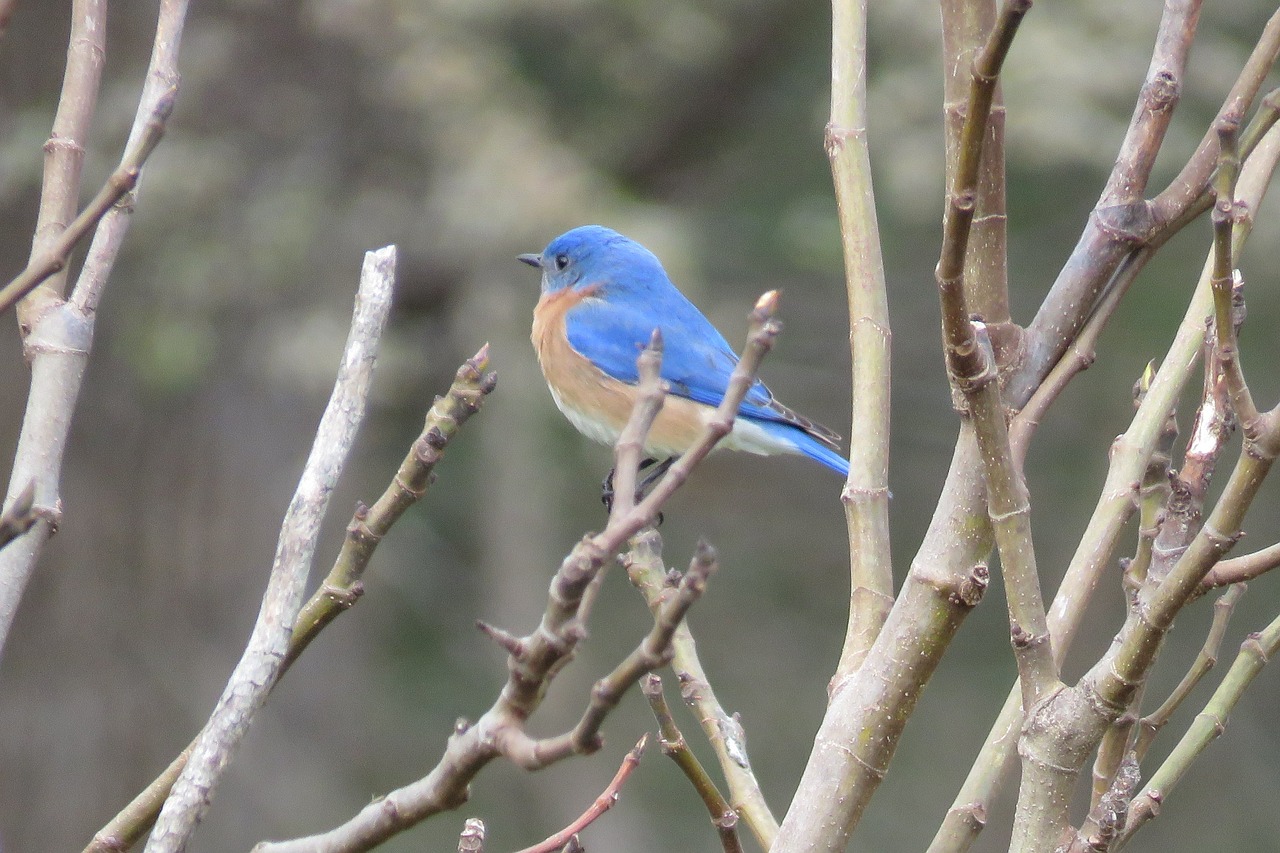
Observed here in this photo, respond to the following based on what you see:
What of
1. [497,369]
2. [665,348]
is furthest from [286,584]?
[497,369]

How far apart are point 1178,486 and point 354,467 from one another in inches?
254

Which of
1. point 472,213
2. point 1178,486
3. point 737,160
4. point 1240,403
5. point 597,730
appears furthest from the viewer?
point 737,160

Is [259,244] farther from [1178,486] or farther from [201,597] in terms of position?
[1178,486]

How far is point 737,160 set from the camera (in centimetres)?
819

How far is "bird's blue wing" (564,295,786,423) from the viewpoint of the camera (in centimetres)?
411

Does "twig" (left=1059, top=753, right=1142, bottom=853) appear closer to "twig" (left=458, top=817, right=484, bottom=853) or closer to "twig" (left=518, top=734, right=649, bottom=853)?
"twig" (left=518, top=734, right=649, bottom=853)

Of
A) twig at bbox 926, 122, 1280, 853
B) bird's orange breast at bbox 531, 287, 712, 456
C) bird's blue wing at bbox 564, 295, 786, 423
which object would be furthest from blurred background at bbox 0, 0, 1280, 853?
twig at bbox 926, 122, 1280, 853

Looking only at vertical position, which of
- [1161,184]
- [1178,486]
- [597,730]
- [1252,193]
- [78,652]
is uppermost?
[1161,184]

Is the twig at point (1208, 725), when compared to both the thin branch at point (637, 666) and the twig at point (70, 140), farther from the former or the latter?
the twig at point (70, 140)

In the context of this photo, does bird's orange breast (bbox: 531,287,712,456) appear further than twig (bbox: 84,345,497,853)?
Yes

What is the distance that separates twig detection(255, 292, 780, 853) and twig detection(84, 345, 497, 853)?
362 millimetres

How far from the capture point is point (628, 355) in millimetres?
4121

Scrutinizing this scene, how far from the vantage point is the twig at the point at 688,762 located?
1.50m

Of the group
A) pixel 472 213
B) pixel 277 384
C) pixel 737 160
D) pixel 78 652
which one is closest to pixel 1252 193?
pixel 472 213
